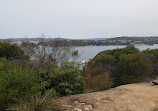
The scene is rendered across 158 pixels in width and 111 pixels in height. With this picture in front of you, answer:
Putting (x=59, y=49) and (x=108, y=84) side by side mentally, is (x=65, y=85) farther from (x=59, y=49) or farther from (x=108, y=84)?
(x=59, y=49)

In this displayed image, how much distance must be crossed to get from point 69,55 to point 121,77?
18.8 feet

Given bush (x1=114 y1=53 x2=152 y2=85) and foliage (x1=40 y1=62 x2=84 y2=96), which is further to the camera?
bush (x1=114 y1=53 x2=152 y2=85)

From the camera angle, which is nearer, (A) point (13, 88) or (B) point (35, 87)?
(A) point (13, 88)

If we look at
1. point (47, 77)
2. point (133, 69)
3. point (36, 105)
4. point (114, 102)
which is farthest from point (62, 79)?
point (133, 69)

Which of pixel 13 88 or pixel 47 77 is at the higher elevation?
pixel 13 88

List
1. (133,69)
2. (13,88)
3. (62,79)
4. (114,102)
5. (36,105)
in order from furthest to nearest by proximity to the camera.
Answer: (133,69), (62,79), (114,102), (13,88), (36,105)

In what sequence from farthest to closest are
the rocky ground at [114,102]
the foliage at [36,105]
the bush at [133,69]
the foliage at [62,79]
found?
the bush at [133,69]
the foliage at [62,79]
the rocky ground at [114,102]
the foliage at [36,105]

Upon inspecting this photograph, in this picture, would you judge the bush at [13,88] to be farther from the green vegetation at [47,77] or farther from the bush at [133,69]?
the bush at [133,69]

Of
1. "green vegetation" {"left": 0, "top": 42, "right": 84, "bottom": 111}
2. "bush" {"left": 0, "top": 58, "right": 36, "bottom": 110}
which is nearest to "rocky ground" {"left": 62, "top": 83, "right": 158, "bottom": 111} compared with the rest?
"green vegetation" {"left": 0, "top": 42, "right": 84, "bottom": 111}

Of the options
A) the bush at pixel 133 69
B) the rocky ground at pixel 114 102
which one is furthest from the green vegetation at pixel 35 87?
the bush at pixel 133 69

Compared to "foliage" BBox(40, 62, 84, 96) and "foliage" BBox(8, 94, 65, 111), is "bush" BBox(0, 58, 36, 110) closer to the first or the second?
"foliage" BBox(8, 94, 65, 111)

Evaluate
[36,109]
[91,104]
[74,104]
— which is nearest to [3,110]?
[36,109]

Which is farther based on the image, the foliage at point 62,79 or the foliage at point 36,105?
the foliage at point 62,79

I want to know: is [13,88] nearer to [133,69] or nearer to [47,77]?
[47,77]
